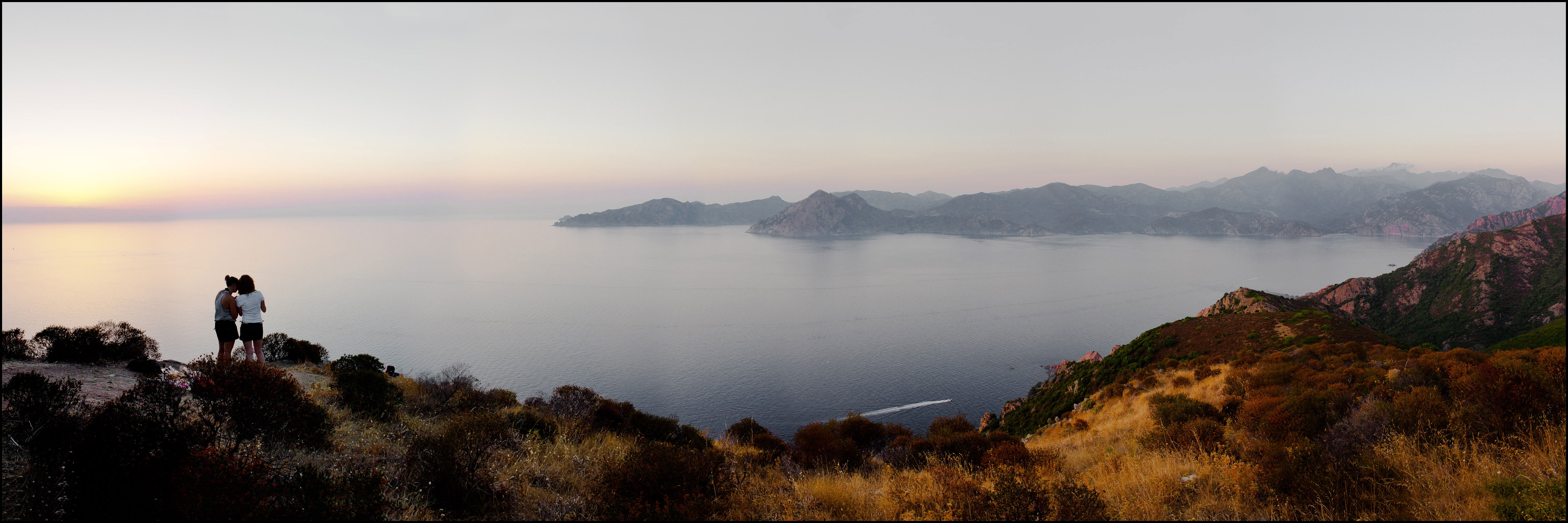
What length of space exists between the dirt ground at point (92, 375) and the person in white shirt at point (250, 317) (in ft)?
2.90

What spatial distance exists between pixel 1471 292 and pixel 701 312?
79.3 metres

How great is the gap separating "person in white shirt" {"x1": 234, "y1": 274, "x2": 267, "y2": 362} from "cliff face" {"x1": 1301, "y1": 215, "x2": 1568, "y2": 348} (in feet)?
216

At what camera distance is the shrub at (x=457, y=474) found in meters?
5.96

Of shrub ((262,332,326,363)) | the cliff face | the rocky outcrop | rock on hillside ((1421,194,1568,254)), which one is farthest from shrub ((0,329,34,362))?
rock on hillside ((1421,194,1568,254))

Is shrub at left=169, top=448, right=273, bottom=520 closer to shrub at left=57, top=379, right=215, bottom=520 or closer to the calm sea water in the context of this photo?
shrub at left=57, top=379, right=215, bottom=520

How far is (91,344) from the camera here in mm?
12320

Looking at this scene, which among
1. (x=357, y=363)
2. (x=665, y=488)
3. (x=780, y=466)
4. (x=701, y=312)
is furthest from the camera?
(x=701, y=312)

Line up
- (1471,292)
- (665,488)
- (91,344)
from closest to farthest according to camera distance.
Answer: (665,488) < (91,344) < (1471,292)

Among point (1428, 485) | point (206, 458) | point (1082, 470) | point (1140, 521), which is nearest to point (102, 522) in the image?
point (206, 458)

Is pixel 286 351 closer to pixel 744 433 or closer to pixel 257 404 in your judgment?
pixel 744 433

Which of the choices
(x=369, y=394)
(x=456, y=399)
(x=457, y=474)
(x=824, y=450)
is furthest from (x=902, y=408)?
(x=457, y=474)

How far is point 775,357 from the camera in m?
53.7

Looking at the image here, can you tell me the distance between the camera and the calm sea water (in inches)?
1811

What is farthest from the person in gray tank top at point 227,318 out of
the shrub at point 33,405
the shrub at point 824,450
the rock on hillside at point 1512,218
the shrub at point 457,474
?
the rock on hillside at point 1512,218
